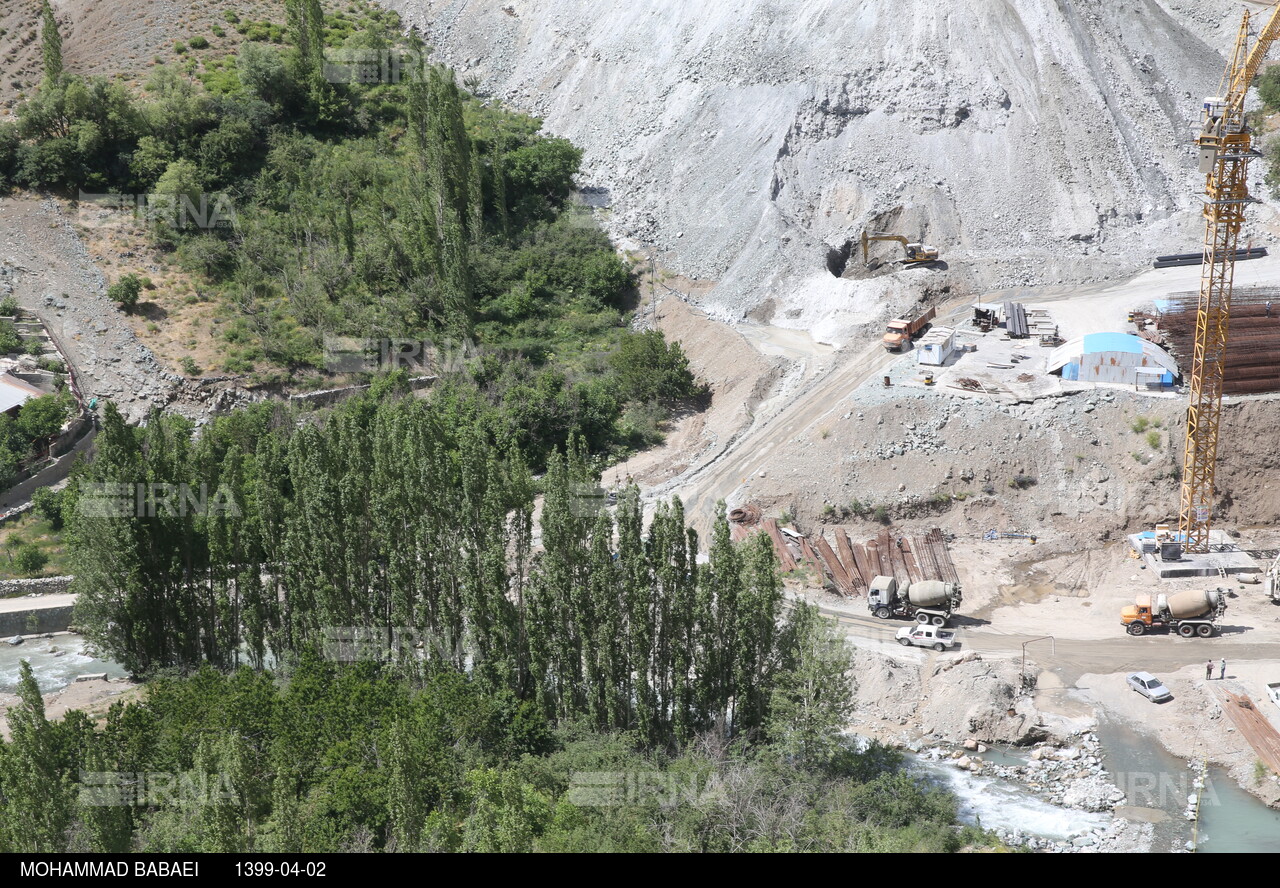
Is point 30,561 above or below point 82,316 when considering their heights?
below

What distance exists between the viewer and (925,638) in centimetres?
4306

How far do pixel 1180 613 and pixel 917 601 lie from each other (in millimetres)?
9207

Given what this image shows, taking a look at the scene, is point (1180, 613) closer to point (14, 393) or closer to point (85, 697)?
point (85, 697)

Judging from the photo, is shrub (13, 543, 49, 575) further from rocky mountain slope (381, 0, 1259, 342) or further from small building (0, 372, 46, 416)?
rocky mountain slope (381, 0, 1259, 342)

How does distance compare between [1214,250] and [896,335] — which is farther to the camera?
[896,335]

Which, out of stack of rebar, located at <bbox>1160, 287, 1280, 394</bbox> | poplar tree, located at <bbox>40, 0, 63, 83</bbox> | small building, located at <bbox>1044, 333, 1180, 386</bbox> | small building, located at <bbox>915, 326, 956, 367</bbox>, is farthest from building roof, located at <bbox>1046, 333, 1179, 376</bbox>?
poplar tree, located at <bbox>40, 0, 63, 83</bbox>

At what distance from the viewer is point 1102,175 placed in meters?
66.8

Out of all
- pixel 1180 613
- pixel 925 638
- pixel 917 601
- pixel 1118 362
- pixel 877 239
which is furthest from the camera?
pixel 877 239

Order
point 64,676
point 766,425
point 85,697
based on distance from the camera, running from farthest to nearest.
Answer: point 766,425
point 64,676
point 85,697

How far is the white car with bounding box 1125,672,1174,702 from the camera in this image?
39875mm

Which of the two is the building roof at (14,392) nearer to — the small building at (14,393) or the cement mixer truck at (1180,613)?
the small building at (14,393)

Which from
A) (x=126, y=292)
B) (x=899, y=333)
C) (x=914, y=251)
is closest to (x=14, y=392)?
(x=126, y=292)

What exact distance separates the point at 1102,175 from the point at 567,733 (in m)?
48.2

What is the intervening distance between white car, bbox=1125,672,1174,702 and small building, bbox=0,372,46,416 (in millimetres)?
49969
